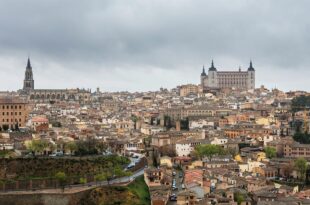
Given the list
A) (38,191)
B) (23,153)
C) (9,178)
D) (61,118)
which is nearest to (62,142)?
(23,153)

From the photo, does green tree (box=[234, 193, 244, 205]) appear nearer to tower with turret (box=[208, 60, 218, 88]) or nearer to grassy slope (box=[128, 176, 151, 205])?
grassy slope (box=[128, 176, 151, 205])

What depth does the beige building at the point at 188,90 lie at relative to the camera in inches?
4656

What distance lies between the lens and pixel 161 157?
5175 centimetres

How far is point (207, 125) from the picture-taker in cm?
7062

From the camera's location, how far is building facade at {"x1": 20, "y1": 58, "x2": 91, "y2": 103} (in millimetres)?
114938

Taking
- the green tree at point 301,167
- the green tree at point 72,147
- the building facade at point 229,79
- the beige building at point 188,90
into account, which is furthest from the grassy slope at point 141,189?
the building facade at point 229,79

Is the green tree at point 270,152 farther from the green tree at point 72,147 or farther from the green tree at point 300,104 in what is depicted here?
the green tree at point 300,104

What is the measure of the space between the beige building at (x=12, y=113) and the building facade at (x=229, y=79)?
2609 inches

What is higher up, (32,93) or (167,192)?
(32,93)

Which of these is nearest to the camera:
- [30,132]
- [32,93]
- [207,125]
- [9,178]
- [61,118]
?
[9,178]

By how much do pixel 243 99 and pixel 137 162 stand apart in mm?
61100

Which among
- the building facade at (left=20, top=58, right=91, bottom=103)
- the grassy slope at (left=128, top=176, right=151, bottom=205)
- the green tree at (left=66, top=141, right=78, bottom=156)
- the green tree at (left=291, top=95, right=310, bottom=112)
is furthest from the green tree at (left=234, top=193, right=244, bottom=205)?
the building facade at (left=20, top=58, right=91, bottom=103)

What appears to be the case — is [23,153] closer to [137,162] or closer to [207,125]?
[137,162]

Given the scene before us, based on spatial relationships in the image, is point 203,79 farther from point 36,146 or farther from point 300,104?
point 36,146
